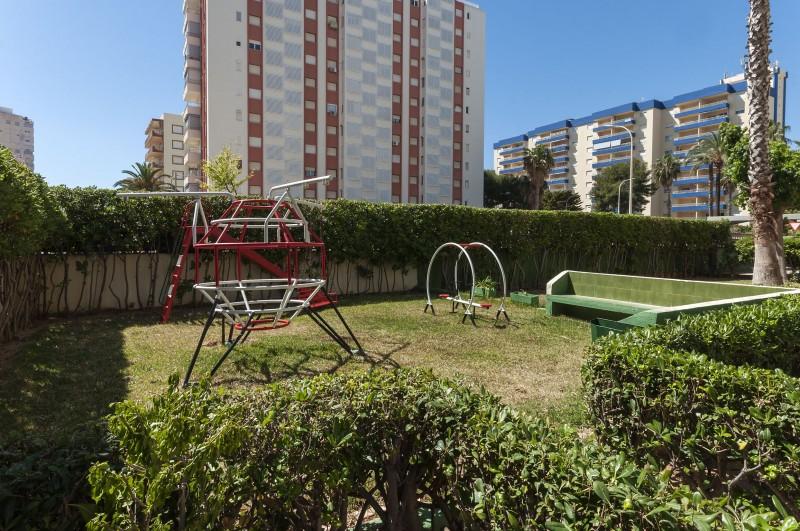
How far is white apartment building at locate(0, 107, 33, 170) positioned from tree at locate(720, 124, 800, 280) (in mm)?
142670

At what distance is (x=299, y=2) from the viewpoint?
144ft

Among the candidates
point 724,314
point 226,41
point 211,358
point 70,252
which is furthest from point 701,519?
point 226,41

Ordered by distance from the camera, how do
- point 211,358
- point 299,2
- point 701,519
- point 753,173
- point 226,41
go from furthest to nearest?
point 299,2 < point 226,41 < point 753,173 < point 211,358 < point 701,519

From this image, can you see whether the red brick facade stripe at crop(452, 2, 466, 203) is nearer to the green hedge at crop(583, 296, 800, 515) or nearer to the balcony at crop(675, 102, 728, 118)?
the balcony at crop(675, 102, 728, 118)

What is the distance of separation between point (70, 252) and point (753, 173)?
58.7 ft

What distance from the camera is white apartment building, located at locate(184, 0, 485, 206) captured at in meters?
42.0

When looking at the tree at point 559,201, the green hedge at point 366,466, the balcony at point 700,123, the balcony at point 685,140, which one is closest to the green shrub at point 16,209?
the green hedge at point 366,466

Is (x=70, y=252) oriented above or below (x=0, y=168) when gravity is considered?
below

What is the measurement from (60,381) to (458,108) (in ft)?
178

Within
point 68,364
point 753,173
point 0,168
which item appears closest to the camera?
point 0,168

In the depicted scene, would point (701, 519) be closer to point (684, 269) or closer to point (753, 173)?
point (753, 173)

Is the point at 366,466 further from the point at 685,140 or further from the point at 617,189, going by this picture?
the point at 685,140

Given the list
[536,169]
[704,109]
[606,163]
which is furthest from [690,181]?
[536,169]

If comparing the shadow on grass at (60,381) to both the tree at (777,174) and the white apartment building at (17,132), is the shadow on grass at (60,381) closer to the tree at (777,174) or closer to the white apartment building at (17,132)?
the tree at (777,174)
